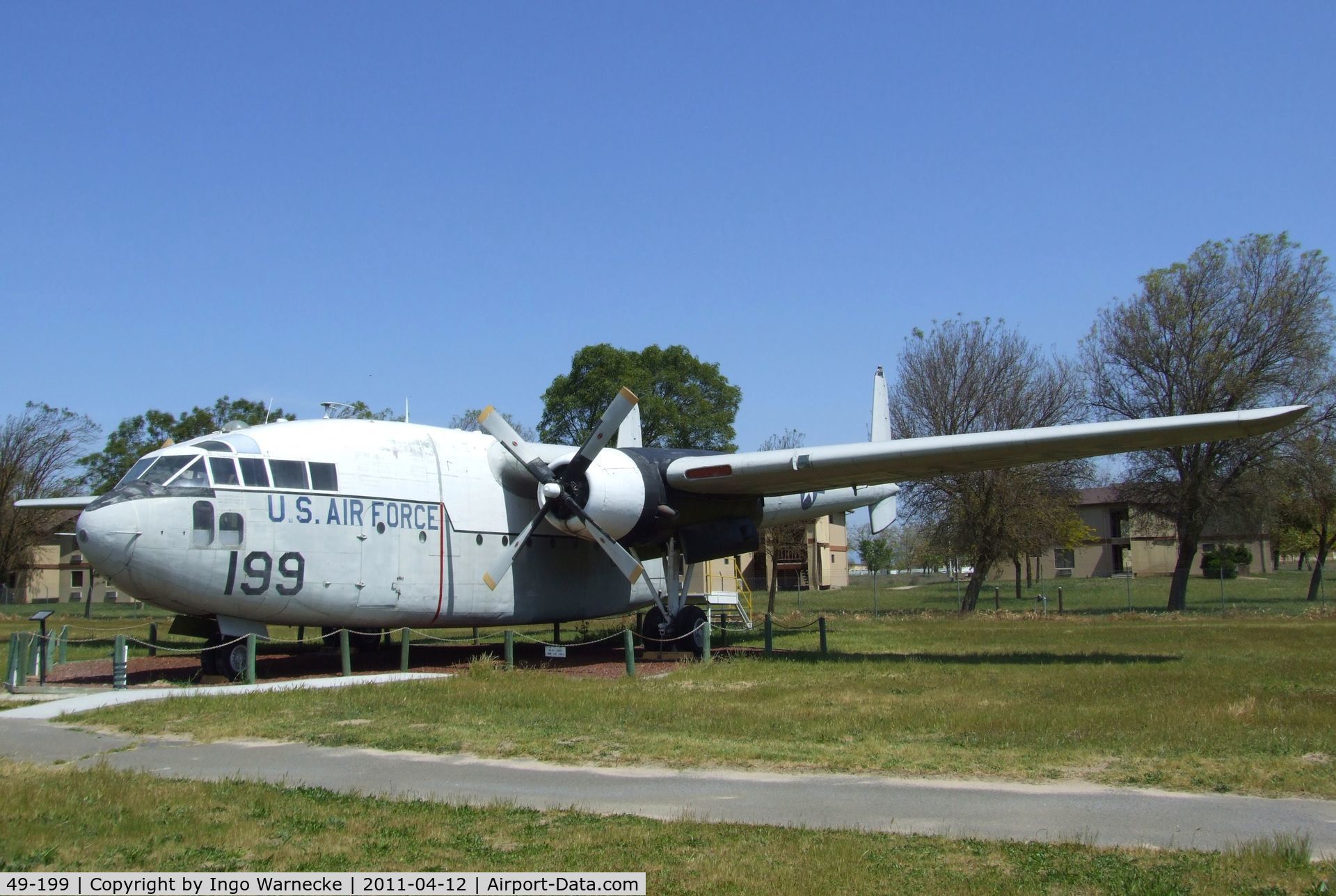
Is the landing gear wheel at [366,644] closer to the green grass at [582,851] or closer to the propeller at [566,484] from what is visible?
the propeller at [566,484]

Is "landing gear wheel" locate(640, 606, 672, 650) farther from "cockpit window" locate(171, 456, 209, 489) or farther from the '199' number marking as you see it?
"cockpit window" locate(171, 456, 209, 489)

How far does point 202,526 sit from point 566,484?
6290mm

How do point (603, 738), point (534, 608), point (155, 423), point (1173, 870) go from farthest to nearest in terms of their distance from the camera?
point (155, 423) → point (534, 608) → point (603, 738) → point (1173, 870)

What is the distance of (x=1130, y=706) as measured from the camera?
44.6 ft

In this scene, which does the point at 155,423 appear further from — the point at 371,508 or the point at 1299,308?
the point at 1299,308

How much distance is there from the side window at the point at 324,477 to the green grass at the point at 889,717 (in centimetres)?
385

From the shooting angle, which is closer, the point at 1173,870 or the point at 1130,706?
the point at 1173,870

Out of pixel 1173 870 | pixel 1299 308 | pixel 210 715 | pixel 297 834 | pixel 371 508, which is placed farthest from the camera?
pixel 1299 308

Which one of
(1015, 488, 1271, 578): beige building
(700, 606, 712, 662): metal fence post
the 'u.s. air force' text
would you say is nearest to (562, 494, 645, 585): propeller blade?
(700, 606, 712, 662): metal fence post

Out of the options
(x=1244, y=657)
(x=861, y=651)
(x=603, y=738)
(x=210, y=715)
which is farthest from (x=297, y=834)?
(x=1244, y=657)

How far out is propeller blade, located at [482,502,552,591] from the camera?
1958 centimetres

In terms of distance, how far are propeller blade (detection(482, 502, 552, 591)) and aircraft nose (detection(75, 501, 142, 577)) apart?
5.94 metres

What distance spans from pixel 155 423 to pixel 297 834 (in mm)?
59358

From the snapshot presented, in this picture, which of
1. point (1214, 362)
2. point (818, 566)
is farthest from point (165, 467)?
point (818, 566)
